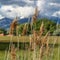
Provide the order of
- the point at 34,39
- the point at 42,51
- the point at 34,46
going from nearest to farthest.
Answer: the point at 42,51 < the point at 34,39 < the point at 34,46

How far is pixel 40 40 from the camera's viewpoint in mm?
1664

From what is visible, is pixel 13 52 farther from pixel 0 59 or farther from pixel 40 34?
pixel 0 59

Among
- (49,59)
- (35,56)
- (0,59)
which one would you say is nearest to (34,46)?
(35,56)

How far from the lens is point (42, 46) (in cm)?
159

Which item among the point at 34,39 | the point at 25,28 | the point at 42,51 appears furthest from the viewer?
the point at 25,28

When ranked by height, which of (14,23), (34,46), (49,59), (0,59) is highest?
(14,23)

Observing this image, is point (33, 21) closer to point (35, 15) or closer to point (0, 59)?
point (35, 15)

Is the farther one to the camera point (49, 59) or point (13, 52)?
point (49, 59)

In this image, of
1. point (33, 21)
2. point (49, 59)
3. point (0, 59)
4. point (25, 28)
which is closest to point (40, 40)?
point (33, 21)

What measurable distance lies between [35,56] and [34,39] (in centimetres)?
38

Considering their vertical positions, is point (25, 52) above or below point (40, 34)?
below

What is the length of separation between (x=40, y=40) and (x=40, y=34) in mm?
37

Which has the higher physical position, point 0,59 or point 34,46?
point 34,46

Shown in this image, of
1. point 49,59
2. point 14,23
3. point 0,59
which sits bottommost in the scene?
point 0,59
